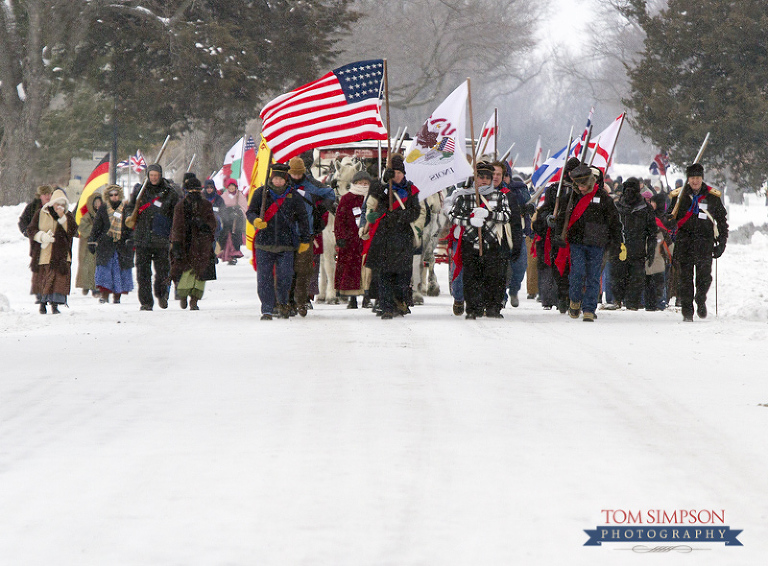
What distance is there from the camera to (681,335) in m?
12.3

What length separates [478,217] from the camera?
45.1 feet

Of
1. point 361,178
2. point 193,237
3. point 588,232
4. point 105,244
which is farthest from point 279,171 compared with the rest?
point 105,244

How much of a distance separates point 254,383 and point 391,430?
→ 1.92 m

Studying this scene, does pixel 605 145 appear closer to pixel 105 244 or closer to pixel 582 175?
pixel 582 175

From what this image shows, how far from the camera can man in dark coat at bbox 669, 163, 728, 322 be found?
13930 millimetres

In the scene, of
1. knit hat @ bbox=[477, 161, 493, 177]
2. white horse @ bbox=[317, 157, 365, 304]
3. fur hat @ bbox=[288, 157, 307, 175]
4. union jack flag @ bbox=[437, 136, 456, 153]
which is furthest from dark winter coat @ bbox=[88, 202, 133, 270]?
knit hat @ bbox=[477, 161, 493, 177]

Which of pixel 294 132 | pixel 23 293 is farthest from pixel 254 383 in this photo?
pixel 23 293

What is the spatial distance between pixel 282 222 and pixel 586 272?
3088 millimetres

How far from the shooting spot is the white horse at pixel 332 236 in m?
16.3

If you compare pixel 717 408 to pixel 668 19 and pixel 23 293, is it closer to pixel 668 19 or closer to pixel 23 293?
pixel 23 293

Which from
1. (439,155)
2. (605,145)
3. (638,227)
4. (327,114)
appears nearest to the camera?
(439,155)

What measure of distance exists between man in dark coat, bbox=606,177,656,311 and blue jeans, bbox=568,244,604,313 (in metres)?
2.75

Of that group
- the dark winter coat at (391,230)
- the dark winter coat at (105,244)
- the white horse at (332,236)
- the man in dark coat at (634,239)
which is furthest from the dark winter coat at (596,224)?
the dark winter coat at (105,244)

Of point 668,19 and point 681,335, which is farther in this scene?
point 668,19
